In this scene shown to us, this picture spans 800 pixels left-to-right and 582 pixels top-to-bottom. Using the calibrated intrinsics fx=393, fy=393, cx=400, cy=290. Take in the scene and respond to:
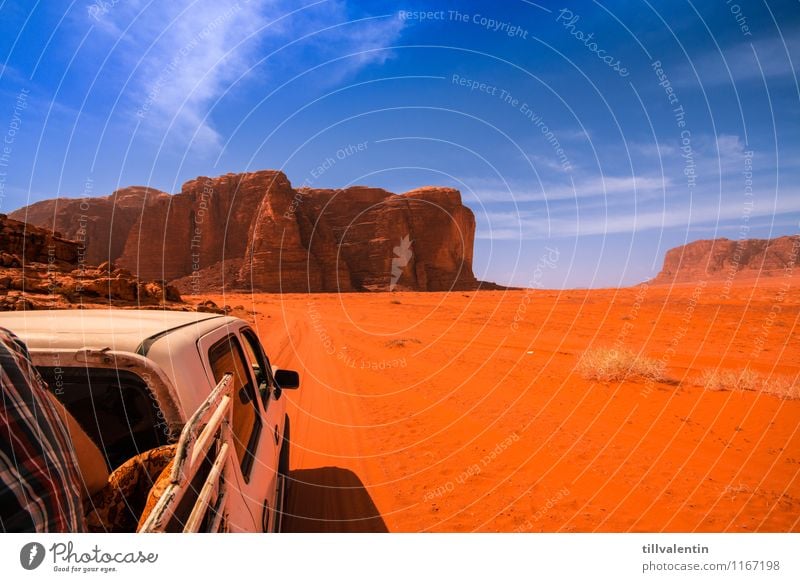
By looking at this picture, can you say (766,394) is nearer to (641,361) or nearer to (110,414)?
(641,361)

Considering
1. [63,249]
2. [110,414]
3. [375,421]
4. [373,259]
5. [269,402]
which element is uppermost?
[373,259]

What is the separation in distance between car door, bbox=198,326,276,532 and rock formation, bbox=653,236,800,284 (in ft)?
307

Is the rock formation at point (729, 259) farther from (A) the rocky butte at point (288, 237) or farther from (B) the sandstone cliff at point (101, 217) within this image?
(B) the sandstone cliff at point (101, 217)

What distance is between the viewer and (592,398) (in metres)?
7.78

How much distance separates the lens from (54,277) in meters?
13.1

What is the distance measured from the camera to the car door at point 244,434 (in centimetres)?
196

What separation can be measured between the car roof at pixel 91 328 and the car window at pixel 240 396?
21 cm

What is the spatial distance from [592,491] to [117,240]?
93.1 metres

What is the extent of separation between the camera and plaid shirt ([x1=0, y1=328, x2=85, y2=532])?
3.20 feet

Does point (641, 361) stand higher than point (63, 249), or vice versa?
point (63, 249)

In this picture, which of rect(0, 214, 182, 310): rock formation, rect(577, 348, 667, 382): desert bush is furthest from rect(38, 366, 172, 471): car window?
rect(0, 214, 182, 310): rock formation

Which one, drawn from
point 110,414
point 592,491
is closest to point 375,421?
point 592,491

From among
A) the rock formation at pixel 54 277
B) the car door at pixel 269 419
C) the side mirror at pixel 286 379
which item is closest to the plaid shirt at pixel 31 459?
the car door at pixel 269 419

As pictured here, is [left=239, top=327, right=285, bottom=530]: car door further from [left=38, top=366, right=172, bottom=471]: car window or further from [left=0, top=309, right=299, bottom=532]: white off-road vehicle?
[left=38, top=366, right=172, bottom=471]: car window
